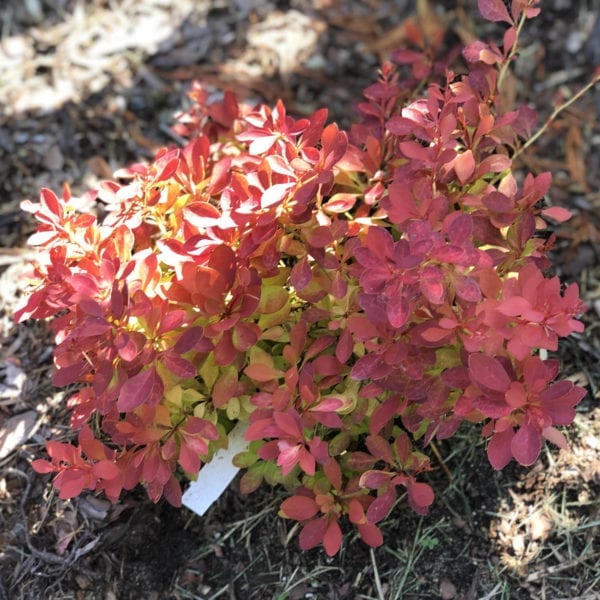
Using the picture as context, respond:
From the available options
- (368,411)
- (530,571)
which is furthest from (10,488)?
(530,571)

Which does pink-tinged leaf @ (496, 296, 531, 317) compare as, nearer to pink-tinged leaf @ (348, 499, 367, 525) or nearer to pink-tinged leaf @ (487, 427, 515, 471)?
pink-tinged leaf @ (487, 427, 515, 471)

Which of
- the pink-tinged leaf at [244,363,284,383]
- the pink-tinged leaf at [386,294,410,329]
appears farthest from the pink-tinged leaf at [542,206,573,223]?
the pink-tinged leaf at [244,363,284,383]

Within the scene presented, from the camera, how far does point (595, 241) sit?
2.53 meters

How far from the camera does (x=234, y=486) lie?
2.02 metres

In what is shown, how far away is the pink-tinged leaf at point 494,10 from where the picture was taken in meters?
1.72

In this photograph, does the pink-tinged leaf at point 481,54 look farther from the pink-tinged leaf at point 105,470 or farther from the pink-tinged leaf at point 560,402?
the pink-tinged leaf at point 105,470

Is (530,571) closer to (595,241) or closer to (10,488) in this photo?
(595,241)

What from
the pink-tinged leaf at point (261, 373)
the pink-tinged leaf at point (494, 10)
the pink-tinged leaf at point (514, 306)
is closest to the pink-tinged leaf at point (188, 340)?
the pink-tinged leaf at point (261, 373)

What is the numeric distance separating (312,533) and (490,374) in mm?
590

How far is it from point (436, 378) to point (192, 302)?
0.56m

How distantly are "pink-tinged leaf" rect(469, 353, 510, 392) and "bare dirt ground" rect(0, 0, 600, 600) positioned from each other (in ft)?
2.03

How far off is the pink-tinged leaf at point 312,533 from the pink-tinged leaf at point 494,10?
1271 millimetres

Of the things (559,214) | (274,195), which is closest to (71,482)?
(274,195)

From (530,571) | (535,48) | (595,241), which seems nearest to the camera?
(530,571)
